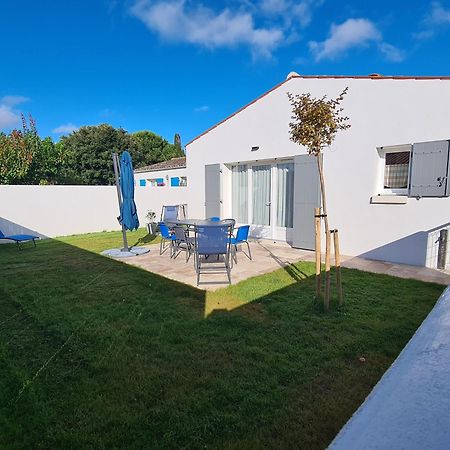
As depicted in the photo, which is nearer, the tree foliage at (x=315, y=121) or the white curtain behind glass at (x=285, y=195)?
the tree foliage at (x=315, y=121)

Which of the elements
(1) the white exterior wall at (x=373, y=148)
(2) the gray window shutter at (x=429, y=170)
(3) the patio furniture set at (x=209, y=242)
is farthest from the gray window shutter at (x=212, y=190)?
(2) the gray window shutter at (x=429, y=170)

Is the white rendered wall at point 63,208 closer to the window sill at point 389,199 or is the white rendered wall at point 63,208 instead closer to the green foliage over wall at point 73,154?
the green foliage over wall at point 73,154

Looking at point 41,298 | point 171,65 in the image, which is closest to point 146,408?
point 41,298

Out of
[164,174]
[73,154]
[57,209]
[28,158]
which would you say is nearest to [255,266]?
[57,209]

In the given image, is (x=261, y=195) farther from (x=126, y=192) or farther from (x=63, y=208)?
(x=63, y=208)

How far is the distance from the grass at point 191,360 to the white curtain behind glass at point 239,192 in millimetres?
5293

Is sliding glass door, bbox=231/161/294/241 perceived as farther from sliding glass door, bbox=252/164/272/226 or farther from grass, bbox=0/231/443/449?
grass, bbox=0/231/443/449

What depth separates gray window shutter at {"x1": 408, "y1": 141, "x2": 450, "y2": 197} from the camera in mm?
5799

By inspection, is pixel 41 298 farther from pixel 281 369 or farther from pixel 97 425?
pixel 281 369

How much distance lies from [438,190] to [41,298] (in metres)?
7.67

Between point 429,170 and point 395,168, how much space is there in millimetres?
828

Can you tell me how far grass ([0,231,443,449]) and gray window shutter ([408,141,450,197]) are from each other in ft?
6.80

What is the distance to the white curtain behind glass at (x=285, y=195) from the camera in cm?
887

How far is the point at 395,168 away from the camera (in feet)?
22.1
